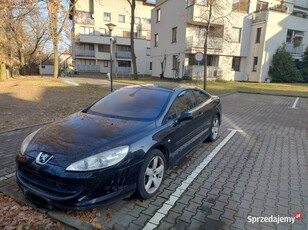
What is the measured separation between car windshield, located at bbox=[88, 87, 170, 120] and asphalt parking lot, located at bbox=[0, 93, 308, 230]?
1177 mm

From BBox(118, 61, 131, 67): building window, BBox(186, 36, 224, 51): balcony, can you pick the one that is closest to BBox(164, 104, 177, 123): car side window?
BBox(186, 36, 224, 51): balcony

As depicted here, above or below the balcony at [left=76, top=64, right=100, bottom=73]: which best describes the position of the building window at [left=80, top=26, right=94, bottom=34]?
above

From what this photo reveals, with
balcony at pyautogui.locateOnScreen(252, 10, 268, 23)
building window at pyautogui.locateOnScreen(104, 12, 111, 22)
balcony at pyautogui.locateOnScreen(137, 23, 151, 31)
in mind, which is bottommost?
balcony at pyautogui.locateOnScreen(252, 10, 268, 23)

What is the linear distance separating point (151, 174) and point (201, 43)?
2178 centimetres

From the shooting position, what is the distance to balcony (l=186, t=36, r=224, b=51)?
73.0 feet

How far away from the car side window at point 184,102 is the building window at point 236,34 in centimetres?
2264

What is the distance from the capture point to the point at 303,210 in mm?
3025

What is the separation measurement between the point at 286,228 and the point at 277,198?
0.65 metres

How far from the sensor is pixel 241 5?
80.0 feet

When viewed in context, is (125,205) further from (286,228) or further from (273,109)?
(273,109)

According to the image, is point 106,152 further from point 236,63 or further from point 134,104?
point 236,63

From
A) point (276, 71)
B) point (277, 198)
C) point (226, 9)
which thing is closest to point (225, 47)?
point (226, 9)

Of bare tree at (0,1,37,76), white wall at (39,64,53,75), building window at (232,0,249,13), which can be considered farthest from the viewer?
white wall at (39,64,53,75)

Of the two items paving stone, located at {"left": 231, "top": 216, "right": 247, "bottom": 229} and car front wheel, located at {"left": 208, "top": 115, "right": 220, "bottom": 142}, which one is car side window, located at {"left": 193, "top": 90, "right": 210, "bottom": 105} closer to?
car front wheel, located at {"left": 208, "top": 115, "right": 220, "bottom": 142}
